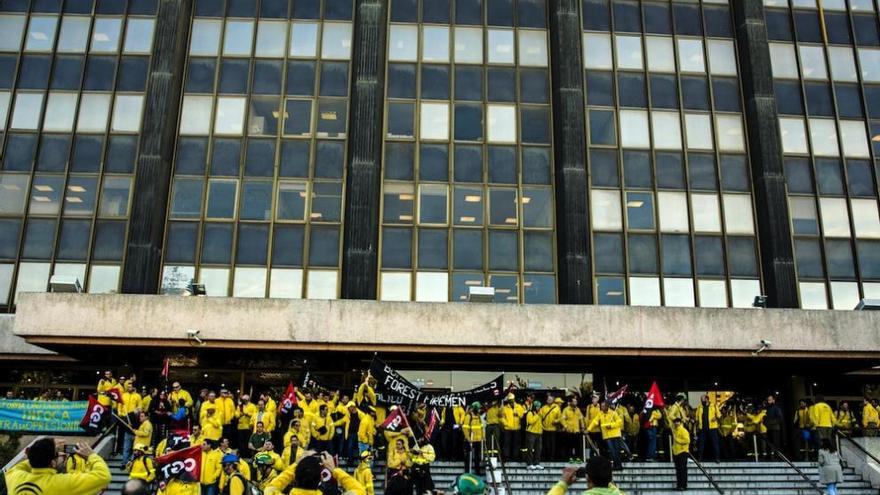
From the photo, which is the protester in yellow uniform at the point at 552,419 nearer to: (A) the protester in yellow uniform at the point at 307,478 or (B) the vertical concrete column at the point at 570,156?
(B) the vertical concrete column at the point at 570,156

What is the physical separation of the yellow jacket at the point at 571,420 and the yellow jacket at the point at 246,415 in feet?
26.6

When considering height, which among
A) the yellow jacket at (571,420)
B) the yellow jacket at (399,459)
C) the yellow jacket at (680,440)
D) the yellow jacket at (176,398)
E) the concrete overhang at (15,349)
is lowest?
the yellow jacket at (399,459)

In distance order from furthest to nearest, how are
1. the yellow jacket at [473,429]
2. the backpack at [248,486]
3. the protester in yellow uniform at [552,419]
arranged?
the protester in yellow uniform at [552,419] → the yellow jacket at [473,429] → the backpack at [248,486]

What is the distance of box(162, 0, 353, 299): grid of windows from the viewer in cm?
3036

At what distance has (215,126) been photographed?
3206 cm

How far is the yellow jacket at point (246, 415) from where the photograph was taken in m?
22.2

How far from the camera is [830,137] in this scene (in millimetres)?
33281

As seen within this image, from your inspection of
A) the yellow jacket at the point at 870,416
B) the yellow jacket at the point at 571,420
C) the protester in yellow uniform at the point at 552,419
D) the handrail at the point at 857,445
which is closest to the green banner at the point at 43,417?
the protester in yellow uniform at the point at 552,419

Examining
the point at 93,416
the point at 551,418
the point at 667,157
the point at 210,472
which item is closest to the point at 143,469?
the point at 210,472

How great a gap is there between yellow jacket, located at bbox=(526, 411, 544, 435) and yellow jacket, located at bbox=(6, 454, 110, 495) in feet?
50.8

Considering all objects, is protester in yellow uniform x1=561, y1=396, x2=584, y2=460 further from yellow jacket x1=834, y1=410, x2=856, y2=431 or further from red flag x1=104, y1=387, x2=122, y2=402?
red flag x1=104, y1=387, x2=122, y2=402

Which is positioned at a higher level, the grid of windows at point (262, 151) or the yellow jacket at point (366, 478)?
the grid of windows at point (262, 151)

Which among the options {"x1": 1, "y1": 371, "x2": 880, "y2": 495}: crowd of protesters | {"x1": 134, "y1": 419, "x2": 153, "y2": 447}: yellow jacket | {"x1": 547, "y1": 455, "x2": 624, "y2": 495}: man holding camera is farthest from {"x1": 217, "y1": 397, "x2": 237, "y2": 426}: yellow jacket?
{"x1": 547, "y1": 455, "x2": 624, "y2": 495}: man holding camera

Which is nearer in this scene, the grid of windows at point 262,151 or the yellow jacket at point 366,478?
the yellow jacket at point 366,478
